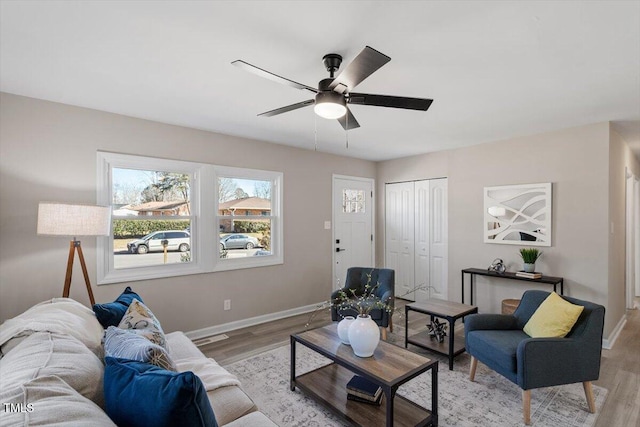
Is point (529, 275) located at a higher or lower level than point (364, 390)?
higher

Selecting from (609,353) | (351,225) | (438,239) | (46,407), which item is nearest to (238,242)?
(351,225)

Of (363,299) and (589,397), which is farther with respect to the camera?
(363,299)

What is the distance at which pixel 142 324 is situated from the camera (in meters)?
1.96

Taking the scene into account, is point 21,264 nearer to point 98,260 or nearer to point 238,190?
point 98,260

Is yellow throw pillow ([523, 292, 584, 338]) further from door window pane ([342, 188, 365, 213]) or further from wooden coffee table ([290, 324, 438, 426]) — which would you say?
door window pane ([342, 188, 365, 213])

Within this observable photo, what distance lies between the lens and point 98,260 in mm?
3064

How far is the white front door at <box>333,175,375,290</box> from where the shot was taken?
516 centimetres

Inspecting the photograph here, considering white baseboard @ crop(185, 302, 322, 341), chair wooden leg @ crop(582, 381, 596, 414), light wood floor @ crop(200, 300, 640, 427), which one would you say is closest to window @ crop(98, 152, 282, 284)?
white baseboard @ crop(185, 302, 322, 341)

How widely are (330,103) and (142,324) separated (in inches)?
70.7

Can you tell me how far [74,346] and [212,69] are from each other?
73.5 inches

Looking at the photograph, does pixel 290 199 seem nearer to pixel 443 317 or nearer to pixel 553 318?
pixel 443 317

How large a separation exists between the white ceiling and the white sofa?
162 cm

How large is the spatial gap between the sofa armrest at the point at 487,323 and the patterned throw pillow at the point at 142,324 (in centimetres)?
236

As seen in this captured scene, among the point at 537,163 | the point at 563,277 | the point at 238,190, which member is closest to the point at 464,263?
the point at 563,277
